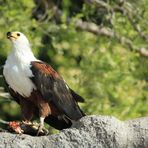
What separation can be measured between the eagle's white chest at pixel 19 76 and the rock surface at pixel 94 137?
83 centimetres

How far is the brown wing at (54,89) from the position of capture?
19.9ft

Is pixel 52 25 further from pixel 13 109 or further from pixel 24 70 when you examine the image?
pixel 24 70

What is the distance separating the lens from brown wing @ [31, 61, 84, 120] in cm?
607

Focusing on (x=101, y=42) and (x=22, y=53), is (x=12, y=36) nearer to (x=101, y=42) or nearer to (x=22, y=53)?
Result: (x=22, y=53)

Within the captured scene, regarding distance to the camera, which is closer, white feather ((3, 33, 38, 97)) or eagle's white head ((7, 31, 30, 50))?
white feather ((3, 33, 38, 97))

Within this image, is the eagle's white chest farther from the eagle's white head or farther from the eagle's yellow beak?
the eagle's yellow beak

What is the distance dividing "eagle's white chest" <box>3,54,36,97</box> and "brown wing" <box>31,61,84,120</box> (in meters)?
0.05

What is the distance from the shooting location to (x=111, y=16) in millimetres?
10289

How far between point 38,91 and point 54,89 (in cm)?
17

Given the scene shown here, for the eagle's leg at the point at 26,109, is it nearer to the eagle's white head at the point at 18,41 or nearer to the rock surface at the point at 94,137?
the eagle's white head at the point at 18,41

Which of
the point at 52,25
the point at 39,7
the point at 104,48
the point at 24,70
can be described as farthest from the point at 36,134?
the point at 39,7

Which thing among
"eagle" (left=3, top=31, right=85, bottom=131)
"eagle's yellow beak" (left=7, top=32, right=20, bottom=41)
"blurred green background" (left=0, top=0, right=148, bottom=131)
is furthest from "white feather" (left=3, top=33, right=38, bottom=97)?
"blurred green background" (left=0, top=0, right=148, bottom=131)

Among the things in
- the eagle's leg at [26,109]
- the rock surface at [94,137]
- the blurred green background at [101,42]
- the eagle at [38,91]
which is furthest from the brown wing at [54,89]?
the blurred green background at [101,42]

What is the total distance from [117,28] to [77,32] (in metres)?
1.24
